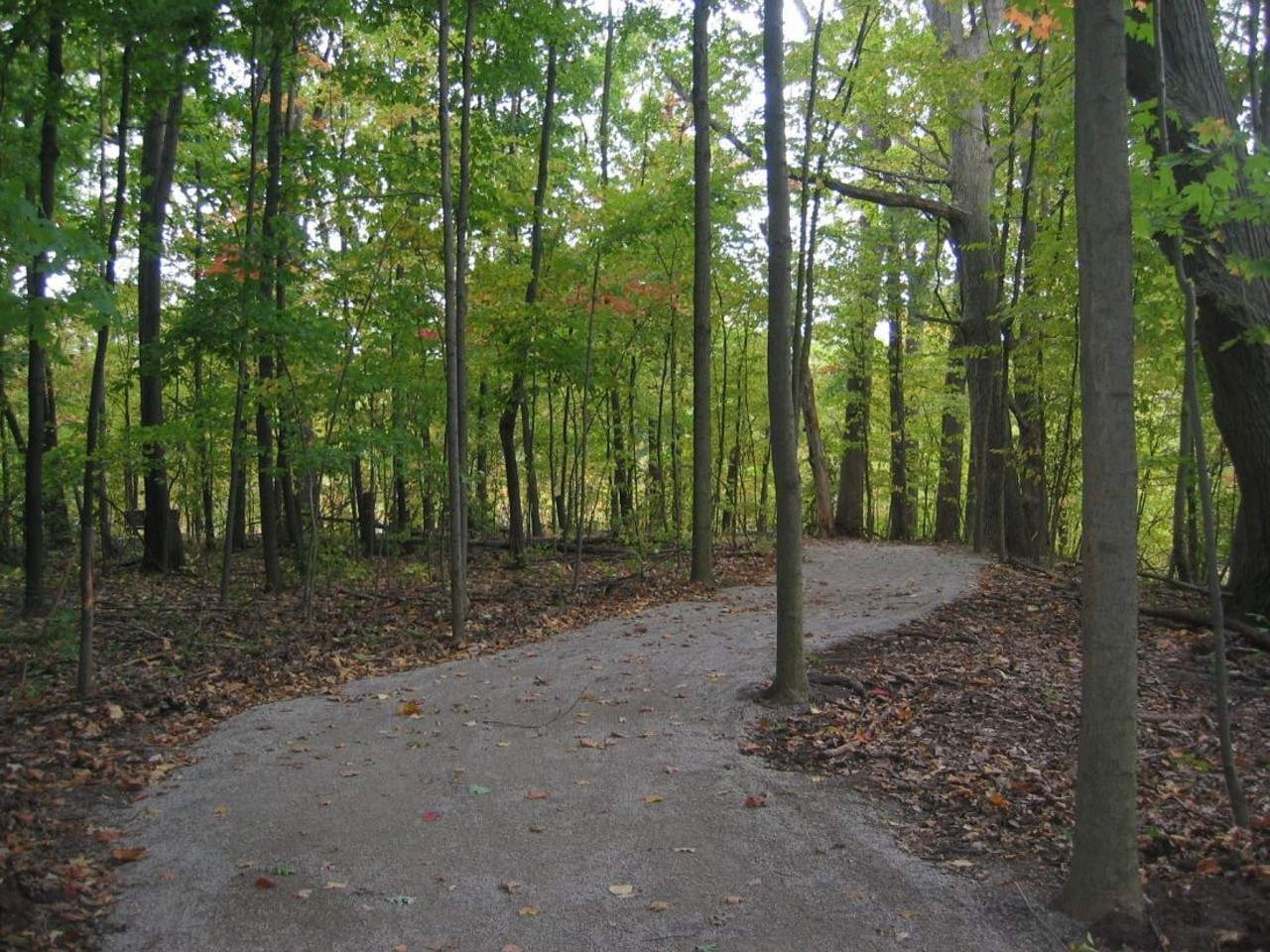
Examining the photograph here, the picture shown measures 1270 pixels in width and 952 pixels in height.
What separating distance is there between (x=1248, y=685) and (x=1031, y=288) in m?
6.20

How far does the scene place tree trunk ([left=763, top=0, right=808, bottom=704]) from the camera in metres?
6.13

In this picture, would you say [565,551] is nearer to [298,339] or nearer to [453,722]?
[298,339]

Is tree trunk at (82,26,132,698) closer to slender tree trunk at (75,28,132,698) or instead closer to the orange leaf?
slender tree trunk at (75,28,132,698)

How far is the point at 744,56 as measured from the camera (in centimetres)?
1198

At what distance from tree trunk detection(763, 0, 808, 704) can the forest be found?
0.13ft

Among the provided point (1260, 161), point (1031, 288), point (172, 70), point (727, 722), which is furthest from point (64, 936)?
point (1031, 288)

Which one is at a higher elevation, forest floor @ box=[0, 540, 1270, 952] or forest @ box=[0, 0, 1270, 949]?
forest @ box=[0, 0, 1270, 949]

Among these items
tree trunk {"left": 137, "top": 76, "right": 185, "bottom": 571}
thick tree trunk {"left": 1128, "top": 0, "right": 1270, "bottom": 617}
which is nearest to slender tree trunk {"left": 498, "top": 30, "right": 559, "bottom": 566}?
tree trunk {"left": 137, "top": 76, "right": 185, "bottom": 571}

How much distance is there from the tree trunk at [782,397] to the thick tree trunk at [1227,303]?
297cm

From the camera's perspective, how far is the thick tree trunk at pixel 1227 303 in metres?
6.64

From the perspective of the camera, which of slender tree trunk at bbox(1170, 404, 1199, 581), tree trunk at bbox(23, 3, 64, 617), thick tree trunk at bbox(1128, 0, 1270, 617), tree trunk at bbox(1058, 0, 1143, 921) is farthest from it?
slender tree trunk at bbox(1170, 404, 1199, 581)

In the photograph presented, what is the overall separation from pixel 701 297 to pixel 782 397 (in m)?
5.00

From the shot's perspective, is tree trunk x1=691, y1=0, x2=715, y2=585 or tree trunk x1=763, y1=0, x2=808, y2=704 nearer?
tree trunk x1=763, y1=0, x2=808, y2=704

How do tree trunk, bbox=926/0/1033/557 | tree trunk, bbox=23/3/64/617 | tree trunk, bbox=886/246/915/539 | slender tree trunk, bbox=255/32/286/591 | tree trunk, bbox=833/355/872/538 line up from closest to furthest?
tree trunk, bbox=23/3/64/617 < slender tree trunk, bbox=255/32/286/591 < tree trunk, bbox=926/0/1033/557 < tree trunk, bbox=886/246/915/539 < tree trunk, bbox=833/355/872/538
